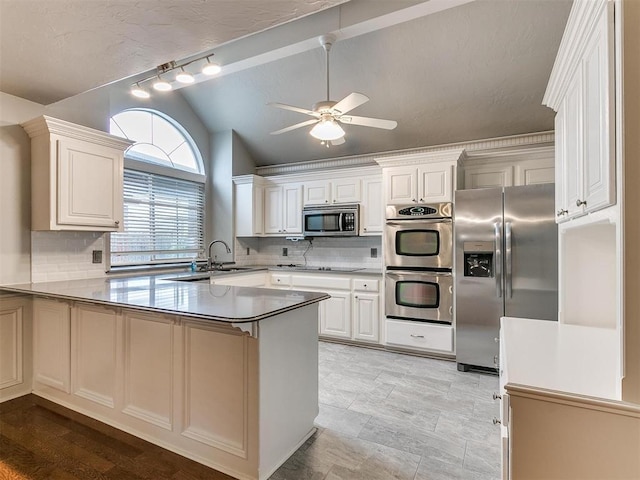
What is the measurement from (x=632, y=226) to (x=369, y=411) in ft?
7.08

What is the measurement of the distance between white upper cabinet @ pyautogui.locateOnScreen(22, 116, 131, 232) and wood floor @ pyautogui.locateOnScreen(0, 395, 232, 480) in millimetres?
1477

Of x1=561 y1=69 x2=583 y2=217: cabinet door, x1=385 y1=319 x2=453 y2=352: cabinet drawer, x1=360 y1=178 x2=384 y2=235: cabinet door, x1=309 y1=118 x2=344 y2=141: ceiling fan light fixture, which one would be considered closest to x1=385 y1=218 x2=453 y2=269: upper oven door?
x1=360 y1=178 x2=384 y2=235: cabinet door

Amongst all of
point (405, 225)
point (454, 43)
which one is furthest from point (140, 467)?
point (454, 43)

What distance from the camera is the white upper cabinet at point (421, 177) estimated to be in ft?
12.1

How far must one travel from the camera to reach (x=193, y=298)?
2059 millimetres

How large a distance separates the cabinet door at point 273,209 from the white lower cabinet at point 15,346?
2959 mm

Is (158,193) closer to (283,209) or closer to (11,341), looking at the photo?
(283,209)

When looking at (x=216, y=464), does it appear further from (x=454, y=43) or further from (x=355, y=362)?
(x=454, y=43)

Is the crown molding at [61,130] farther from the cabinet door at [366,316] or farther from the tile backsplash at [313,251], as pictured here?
the cabinet door at [366,316]

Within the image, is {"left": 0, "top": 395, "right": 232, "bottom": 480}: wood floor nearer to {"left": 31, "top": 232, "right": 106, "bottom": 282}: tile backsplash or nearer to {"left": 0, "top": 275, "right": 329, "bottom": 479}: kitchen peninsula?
{"left": 0, "top": 275, "right": 329, "bottom": 479}: kitchen peninsula

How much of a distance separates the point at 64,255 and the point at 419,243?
356 centimetres

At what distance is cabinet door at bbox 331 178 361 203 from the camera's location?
4492 mm

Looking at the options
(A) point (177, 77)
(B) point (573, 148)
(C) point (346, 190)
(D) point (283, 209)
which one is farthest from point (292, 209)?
(B) point (573, 148)

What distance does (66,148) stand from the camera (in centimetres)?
282
